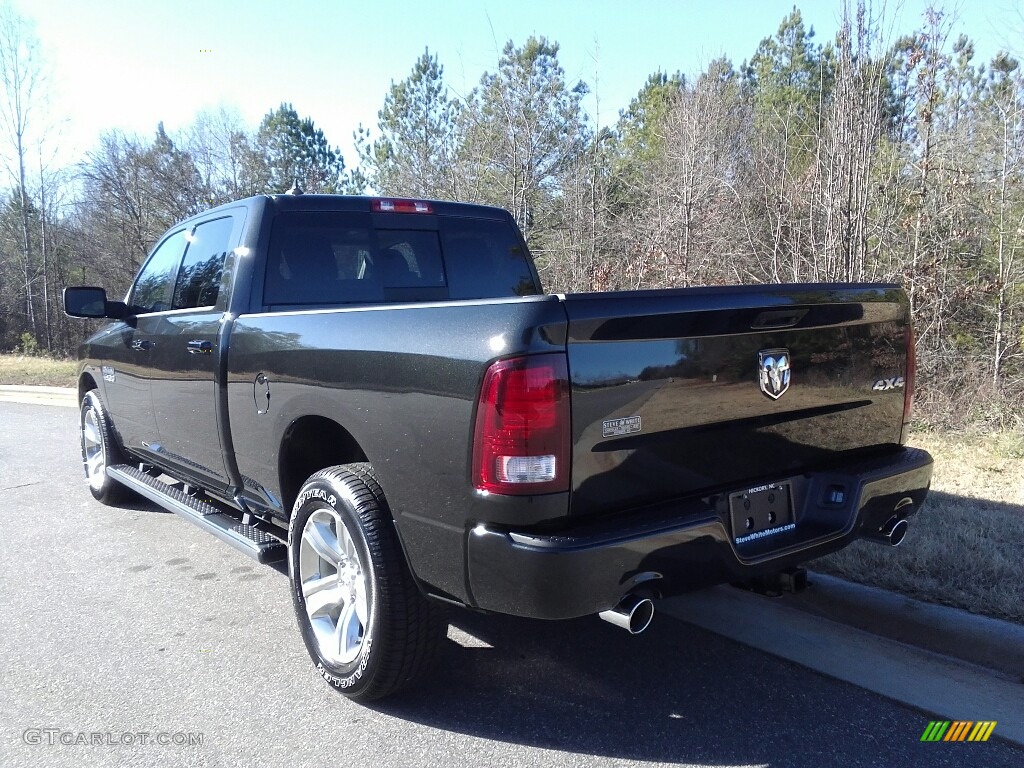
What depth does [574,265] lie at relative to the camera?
12.8 metres

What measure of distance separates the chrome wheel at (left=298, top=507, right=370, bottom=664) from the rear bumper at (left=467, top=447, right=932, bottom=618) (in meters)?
0.72

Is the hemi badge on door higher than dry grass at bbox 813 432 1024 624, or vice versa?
the hemi badge on door

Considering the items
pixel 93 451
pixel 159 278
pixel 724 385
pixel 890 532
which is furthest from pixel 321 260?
pixel 93 451

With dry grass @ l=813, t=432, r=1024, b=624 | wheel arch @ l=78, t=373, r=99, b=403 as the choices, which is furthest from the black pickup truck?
wheel arch @ l=78, t=373, r=99, b=403

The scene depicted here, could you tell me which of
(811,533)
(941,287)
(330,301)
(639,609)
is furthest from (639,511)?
(941,287)

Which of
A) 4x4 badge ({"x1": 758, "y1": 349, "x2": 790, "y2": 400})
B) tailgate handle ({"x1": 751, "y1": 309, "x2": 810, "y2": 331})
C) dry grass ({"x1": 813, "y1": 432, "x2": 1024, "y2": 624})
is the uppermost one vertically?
tailgate handle ({"x1": 751, "y1": 309, "x2": 810, "y2": 331})

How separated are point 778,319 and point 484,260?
231 cm

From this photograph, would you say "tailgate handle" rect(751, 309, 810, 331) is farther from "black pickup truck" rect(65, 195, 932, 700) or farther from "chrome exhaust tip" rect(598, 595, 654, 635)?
"chrome exhaust tip" rect(598, 595, 654, 635)

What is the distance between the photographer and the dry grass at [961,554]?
11.5ft

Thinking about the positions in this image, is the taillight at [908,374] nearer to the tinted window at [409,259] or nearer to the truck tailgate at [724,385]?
the truck tailgate at [724,385]

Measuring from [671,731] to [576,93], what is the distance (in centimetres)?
1252

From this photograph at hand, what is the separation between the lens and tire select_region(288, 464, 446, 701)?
2809 millimetres

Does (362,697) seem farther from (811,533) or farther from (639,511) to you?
(811,533)

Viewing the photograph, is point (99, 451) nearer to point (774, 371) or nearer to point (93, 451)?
point (93, 451)
